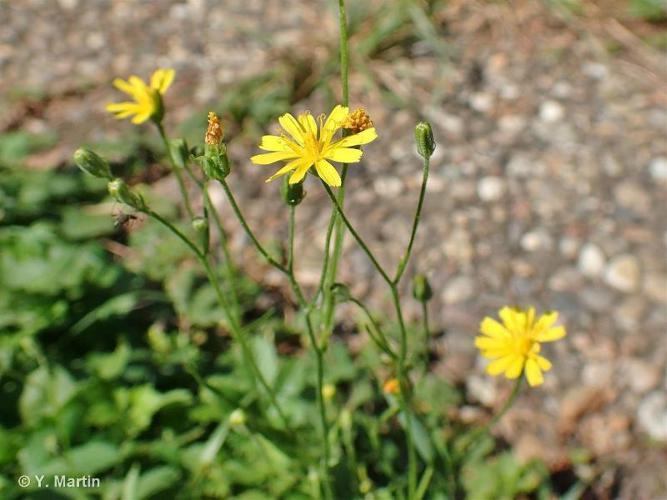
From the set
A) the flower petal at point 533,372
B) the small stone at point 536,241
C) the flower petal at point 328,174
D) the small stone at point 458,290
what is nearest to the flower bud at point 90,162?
the flower petal at point 328,174

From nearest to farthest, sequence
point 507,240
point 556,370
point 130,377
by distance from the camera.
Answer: point 130,377 < point 556,370 < point 507,240

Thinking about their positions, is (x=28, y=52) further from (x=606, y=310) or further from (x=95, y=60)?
(x=606, y=310)

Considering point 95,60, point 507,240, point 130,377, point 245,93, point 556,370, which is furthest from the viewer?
point 95,60

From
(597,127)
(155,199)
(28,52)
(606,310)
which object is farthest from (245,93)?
(606,310)

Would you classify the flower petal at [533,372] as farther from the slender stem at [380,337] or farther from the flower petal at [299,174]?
the flower petal at [299,174]

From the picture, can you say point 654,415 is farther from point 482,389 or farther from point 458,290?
point 458,290

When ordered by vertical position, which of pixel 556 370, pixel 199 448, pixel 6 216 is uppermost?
pixel 6 216

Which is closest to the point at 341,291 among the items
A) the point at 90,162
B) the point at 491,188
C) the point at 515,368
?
the point at 515,368

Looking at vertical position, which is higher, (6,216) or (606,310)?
(6,216)
